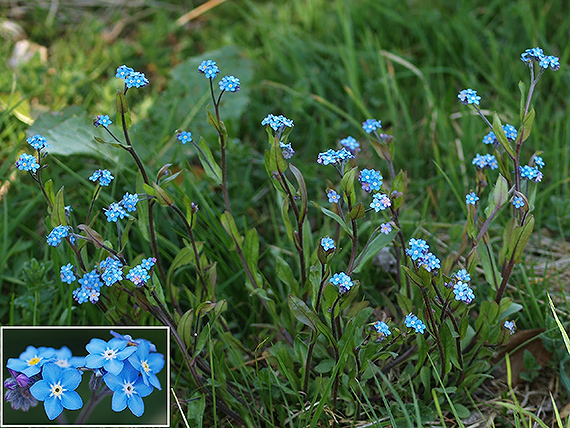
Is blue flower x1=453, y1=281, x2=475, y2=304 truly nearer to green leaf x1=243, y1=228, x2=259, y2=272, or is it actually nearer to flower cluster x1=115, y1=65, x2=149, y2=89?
green leaf x1=243, y1=228, x2=259, y2=272

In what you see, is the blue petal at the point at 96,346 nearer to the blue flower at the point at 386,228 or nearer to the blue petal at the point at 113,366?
the blue petal at the point at 113,366

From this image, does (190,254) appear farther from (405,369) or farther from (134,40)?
(134,40)

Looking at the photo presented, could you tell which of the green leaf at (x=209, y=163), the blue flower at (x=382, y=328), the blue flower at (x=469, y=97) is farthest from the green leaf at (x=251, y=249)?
the blue flower at (x=469, y=97)

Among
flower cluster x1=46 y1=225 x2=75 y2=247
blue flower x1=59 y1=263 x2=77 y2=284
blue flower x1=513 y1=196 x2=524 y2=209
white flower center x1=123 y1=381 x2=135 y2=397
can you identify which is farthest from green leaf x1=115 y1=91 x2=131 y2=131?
blue flower x1=513 y1=196 x2=524 y2=209

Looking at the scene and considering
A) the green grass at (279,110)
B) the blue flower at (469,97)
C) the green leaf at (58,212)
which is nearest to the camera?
the green leaf at (58,212)

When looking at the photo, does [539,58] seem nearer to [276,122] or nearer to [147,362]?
[276,122]

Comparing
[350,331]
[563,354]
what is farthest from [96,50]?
[563,354]

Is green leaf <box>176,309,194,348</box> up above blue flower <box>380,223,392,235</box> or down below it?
below

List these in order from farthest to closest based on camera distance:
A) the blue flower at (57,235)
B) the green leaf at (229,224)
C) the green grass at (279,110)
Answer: the green grass at (279,110)
the green leaf at (229,224)
the blue flower at (57,235)
